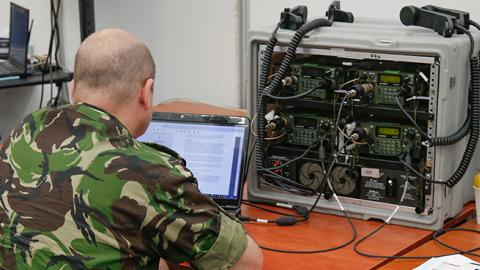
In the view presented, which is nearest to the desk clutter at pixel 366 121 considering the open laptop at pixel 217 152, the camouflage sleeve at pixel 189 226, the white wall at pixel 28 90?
the open laptop at pixel 217 152

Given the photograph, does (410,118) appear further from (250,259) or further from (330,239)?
(250,259)

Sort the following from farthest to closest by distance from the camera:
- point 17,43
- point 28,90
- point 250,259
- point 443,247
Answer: point 28,90
point 17,43
point 443,247
point 250,259

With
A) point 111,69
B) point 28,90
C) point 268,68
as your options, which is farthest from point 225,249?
point 28,90

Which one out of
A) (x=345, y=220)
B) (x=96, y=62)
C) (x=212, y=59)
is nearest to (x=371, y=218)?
(x=345, y=220)

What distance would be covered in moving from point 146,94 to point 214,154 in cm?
59

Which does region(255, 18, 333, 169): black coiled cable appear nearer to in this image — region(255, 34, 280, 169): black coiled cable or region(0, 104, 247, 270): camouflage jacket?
region(255, 34, 280, 169): black coiled cable

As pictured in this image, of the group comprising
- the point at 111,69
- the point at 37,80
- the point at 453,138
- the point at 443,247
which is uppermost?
the point at 111,69

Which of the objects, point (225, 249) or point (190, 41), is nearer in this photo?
point (225, 249)

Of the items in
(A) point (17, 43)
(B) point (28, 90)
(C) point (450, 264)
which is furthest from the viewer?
(B) point (28, 90)

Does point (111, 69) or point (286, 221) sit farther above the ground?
point (111, 69)

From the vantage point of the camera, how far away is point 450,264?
6.28 ft

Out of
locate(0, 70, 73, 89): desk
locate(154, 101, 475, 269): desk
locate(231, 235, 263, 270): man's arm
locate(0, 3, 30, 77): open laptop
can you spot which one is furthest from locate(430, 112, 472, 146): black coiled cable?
locate(0, 3, 30, 77): open laptop

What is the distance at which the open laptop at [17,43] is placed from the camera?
4.15 m

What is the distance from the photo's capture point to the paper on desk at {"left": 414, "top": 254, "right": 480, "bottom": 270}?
1.89m
